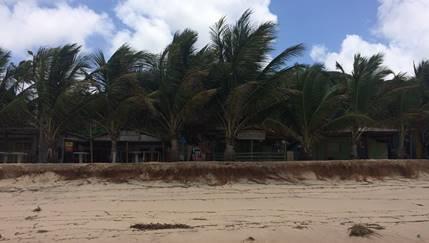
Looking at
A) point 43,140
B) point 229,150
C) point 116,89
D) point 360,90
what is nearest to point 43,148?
point 43,140

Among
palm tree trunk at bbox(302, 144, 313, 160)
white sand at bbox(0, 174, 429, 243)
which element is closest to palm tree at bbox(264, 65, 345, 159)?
palm tree trunk at bbox(302, 144, 313, 160)

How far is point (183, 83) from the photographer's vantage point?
20.2 m

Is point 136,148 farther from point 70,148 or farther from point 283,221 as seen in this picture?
point 283,221

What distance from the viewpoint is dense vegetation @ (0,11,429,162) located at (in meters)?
20.6

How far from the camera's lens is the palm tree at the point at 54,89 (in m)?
20.6

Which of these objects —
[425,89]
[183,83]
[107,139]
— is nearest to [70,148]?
[107,139]

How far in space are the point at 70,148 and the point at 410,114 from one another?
15.7 metres

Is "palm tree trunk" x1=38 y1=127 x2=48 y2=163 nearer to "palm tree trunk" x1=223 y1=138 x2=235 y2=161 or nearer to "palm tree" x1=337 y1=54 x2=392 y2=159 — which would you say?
"palm tree trunk" x1=223 y1=138 x2=235 y2=161

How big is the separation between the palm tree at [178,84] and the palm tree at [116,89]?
2.30 feet

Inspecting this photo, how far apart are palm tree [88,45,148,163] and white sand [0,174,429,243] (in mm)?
4430

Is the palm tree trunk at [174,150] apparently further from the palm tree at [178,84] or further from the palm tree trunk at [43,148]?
the palm tree trunk at [43,148]

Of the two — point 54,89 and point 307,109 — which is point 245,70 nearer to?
point 307,109

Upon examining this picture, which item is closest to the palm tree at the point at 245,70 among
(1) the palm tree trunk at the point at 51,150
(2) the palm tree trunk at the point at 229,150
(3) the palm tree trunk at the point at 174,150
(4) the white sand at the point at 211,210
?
(2) the palm tree trunk at the point at 229,150

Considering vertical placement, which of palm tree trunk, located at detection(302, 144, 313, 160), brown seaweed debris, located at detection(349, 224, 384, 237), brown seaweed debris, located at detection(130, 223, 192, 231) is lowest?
brown seaweed debris, located at detection(349, 224, 384, 237)
